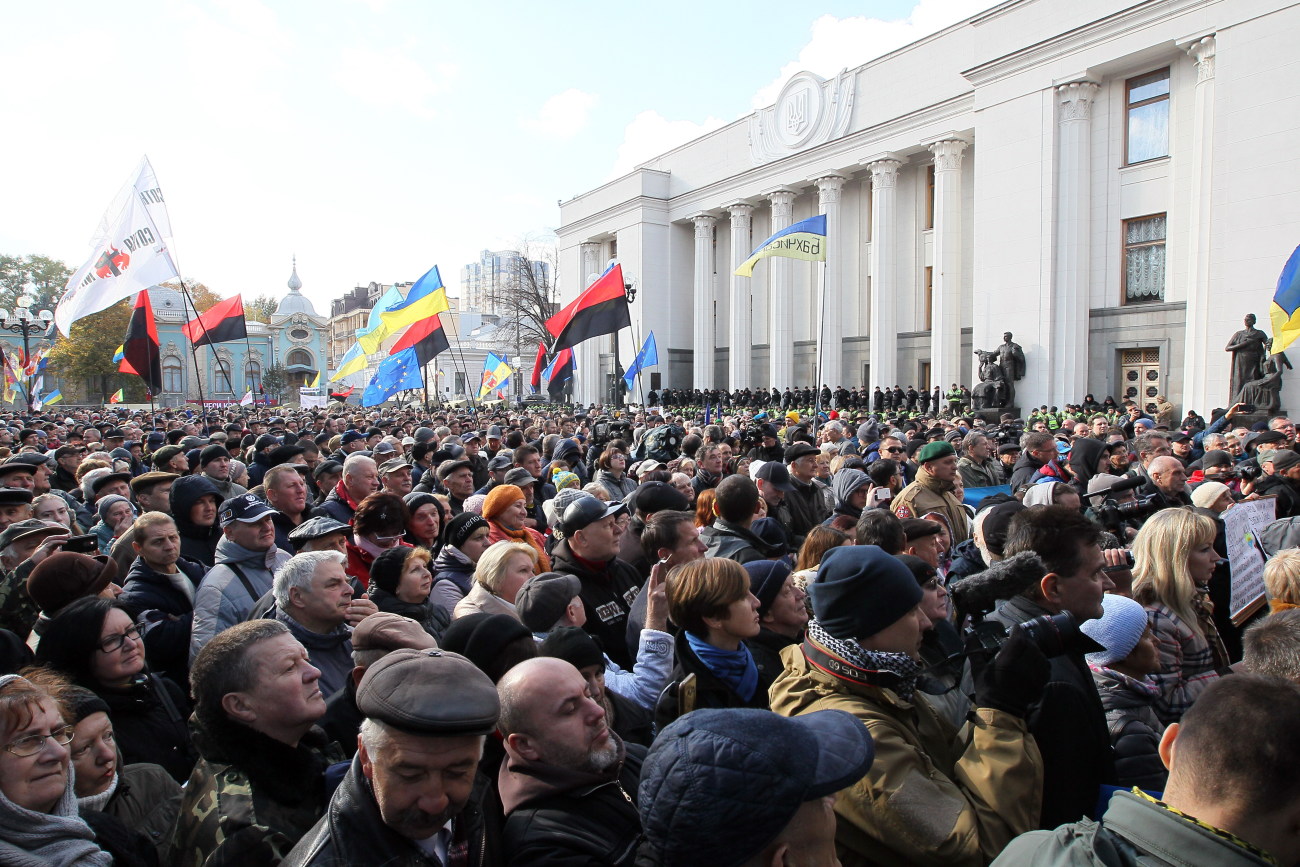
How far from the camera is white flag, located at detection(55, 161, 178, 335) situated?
13000 mm

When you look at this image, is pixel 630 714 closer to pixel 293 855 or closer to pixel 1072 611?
pixel 293 855

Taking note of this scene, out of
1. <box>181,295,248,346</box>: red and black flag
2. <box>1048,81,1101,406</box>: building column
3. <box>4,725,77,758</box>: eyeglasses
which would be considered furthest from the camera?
<box>1048,81,1101,406</box>: building column

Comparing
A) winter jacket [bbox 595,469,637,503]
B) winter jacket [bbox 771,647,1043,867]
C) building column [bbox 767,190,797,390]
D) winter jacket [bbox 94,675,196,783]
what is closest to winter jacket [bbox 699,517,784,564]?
winter jacket [bbox 771,647,1043,867]

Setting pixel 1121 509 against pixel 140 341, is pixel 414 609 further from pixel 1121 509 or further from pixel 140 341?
pixel 140 341

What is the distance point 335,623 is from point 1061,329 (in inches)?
968

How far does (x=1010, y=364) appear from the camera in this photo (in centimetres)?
2367

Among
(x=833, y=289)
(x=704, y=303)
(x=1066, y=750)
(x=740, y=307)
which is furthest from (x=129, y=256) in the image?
A: (x=704, y=303)

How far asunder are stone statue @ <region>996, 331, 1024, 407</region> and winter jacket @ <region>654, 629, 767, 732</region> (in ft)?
76.3

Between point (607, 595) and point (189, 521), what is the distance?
Result: 10.0 feet

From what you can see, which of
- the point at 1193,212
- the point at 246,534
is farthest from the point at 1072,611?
the point at 1193,212

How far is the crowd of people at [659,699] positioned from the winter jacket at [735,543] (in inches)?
1.4

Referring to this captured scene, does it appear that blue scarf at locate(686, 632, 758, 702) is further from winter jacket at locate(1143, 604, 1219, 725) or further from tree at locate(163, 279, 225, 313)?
tree at locate(163, 279, 225, 313)

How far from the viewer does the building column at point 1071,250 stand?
23203 mm

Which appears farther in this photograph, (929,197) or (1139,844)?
(929,197)
